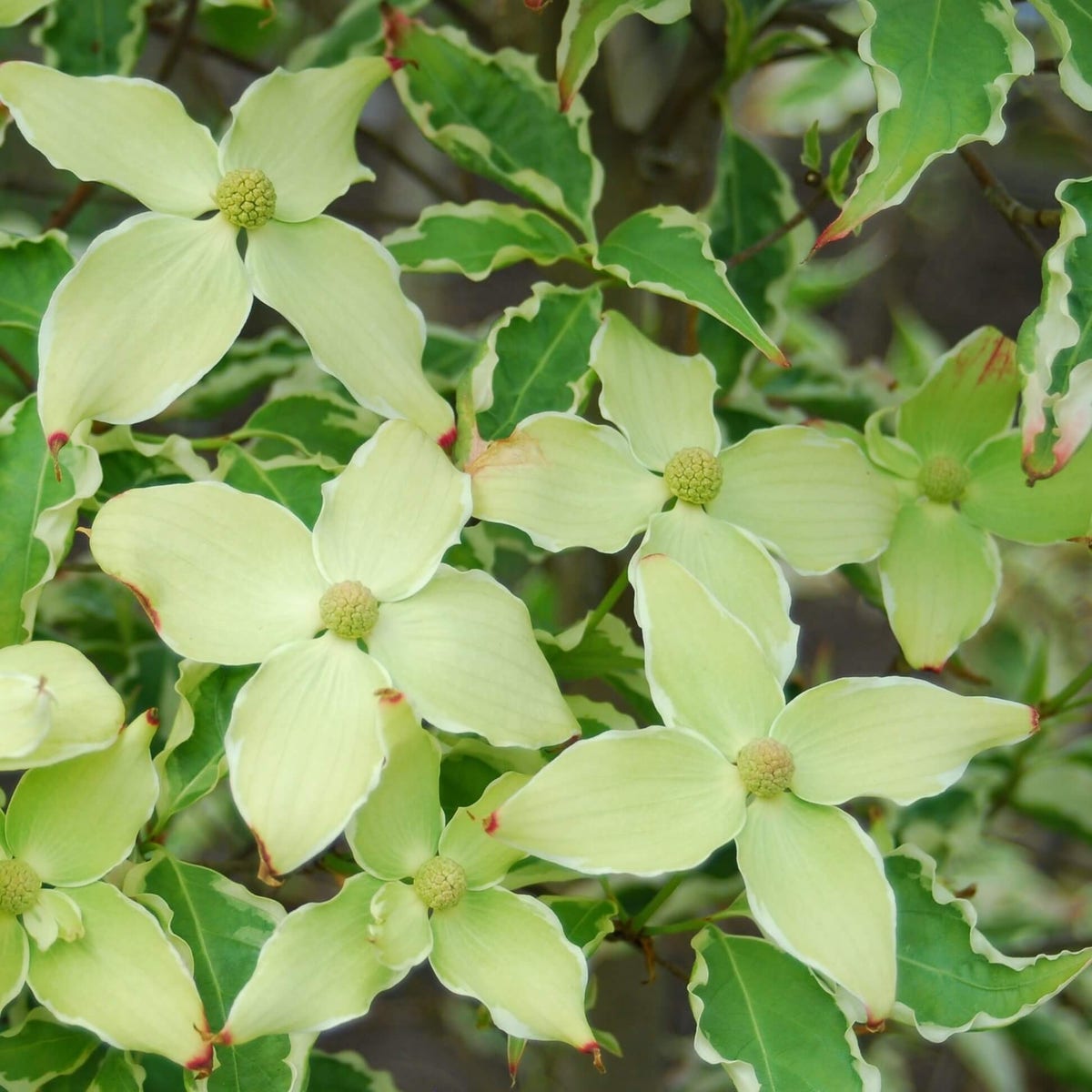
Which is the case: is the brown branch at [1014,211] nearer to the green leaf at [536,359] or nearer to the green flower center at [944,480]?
the green flower center at [944,480]

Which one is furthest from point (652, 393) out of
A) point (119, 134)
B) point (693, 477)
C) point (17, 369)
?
point (17, 369)

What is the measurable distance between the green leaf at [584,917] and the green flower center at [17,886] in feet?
0.73

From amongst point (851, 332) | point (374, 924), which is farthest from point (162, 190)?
point (851, 332)

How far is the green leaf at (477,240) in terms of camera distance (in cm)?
70

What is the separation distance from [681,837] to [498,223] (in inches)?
13.5

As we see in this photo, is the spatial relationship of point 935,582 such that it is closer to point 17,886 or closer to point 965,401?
point 965,401

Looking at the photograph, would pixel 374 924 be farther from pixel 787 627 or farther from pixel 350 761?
pixel 787 627

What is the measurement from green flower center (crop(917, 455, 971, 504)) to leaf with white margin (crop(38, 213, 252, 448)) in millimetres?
355

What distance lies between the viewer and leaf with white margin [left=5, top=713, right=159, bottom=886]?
56cm

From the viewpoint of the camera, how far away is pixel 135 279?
0.58 m

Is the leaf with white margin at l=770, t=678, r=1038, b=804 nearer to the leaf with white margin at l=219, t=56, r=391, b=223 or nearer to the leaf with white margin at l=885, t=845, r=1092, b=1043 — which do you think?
the leaf with white margin at l=885, t=845, r=1092, b=1043

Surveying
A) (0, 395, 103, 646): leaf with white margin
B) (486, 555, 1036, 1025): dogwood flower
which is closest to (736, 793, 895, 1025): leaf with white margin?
(486, 555, 1036, 1025): dogwood flower

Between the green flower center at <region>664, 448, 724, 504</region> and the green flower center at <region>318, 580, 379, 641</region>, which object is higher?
the green flower center at <region>664, 448, 724, 504</region>

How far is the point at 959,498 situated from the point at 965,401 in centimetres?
6
